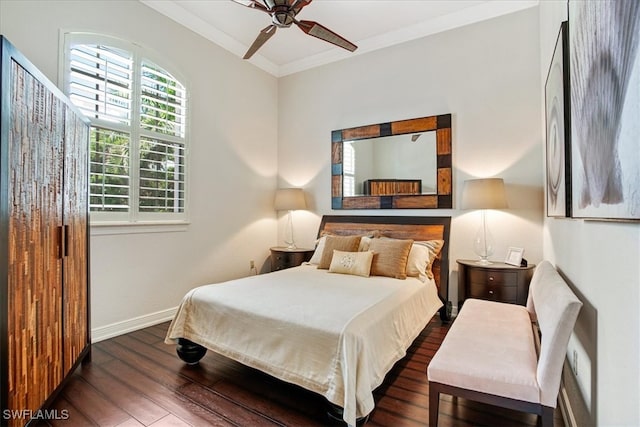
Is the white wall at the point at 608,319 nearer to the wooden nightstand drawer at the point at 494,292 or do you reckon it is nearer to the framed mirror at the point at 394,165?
the wooden nightstand drawer at the point at 494,292

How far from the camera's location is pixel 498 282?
300 centimetres

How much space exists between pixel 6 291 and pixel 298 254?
309cm

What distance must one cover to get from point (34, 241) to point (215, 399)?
136 cm

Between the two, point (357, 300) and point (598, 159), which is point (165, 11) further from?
point (598, 159)

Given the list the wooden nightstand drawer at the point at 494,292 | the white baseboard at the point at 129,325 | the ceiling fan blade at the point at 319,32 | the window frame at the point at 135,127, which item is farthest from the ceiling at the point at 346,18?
the white baseboard at the point at 129,325

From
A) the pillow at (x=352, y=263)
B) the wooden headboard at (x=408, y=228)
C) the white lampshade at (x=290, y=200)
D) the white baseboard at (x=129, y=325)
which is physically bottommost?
the white baseboard at (x=129, y=325)

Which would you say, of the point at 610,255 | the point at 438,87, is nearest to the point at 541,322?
the point at 610,255

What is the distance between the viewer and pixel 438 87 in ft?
12.4

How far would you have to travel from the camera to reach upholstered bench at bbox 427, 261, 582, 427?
1.38 meters

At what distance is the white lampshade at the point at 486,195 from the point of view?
3.12 metres

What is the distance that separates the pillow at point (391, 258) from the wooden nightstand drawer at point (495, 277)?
2.22ft

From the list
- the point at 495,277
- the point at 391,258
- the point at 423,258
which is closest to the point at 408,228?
the point at 423,258

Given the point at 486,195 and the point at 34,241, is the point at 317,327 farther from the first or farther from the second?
the point at 486,195

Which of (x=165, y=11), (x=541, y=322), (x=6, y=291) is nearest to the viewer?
(x=6, y=291)
